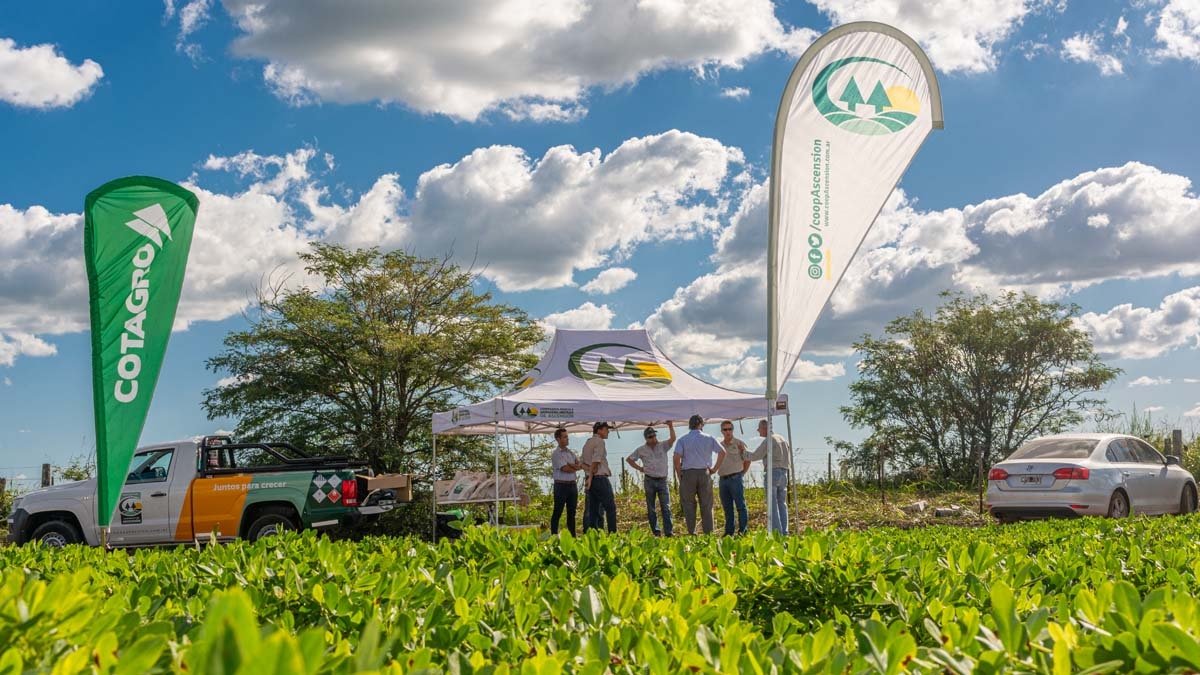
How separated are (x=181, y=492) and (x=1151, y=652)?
550 inches

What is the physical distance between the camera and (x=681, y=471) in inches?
533

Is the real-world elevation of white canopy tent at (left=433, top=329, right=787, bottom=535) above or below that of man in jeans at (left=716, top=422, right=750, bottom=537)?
above

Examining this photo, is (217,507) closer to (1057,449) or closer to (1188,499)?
(1057,449)

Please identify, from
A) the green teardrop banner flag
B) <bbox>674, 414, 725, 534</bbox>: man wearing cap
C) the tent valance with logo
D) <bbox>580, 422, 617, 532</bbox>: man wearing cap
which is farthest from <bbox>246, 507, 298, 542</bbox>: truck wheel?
the green teardrop banner flag

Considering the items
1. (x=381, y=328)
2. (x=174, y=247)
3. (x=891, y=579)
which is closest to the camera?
(x=891, y=579)

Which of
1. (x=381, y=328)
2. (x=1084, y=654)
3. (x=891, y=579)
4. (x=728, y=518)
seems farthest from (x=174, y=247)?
(x=381, y=328)

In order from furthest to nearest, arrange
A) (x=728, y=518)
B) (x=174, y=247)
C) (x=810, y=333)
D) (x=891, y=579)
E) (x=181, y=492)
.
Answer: (x=181, y=492), (x=728, y=518), (x=810, y=333), (x=174, y=247), (x=891, y=579)

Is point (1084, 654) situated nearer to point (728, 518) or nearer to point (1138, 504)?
point (728, 518)

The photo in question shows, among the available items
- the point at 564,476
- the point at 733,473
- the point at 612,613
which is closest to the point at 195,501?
the point at 564,476

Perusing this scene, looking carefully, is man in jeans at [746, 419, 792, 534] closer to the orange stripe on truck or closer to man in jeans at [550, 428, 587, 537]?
man in jeans at [550, 428, 587, 537]

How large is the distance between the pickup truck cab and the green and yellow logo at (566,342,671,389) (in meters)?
3.76

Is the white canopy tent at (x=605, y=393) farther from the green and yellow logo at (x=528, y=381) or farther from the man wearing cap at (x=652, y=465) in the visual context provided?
the man wearing cap at (x=652, y=465)

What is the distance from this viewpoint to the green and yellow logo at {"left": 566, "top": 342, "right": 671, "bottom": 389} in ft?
47.2

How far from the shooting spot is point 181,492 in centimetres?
1373
